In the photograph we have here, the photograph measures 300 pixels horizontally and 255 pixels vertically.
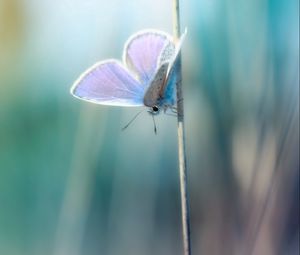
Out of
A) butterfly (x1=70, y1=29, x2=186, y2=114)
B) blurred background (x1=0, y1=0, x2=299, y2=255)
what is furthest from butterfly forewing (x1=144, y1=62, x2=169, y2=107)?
blurred background (x1=0, y1=0, x2=299, y2=255)

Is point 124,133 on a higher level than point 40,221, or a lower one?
higher

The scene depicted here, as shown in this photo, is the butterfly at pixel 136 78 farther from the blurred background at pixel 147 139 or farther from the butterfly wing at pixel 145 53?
the blurred background at pixel 147 139

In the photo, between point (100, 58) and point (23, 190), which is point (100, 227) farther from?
point (100, 58)

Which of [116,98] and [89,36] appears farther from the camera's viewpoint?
[89,36]

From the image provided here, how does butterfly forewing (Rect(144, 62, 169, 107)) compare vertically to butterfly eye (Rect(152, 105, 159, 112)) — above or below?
above

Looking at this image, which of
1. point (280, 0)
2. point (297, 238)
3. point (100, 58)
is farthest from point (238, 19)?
point (297, 238)

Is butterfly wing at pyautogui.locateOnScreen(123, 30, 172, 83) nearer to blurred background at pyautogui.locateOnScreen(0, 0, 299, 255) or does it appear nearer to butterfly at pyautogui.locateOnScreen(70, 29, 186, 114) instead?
butterfly at pyautogui.locateOnScreen(70, 29, 186, 114)

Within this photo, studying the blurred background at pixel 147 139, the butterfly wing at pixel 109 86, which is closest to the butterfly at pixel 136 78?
the butterfly wing at pixel 109 86

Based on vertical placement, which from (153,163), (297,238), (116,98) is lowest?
(297,238)
